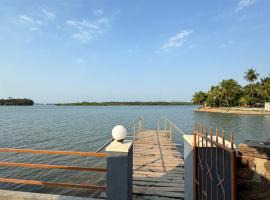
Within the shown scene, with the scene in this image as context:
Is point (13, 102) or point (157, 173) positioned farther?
point (13, 102)

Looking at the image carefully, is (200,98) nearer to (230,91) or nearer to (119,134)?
(230,91)

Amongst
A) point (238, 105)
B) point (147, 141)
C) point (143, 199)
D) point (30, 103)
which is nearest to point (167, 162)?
point (143, 199)

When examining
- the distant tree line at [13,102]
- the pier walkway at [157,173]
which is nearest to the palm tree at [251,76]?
the pier walkway at [157,173]

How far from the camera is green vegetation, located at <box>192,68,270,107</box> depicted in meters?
62.4

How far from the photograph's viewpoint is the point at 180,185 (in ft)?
16.0

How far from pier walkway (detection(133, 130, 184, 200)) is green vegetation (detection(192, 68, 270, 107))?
62687 mm

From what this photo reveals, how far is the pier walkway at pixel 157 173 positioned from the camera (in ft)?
14.6

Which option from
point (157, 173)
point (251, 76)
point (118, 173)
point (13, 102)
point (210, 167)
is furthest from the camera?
point (13, 102)

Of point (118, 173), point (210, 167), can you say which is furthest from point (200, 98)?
point (210, 167)

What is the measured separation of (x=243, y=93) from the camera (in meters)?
68.3

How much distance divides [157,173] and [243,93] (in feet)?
241

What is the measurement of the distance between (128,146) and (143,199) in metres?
1.73

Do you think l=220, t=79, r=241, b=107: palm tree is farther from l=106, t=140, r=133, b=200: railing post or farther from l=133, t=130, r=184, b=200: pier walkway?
l=106, t=140, r=133, b=200: railing post

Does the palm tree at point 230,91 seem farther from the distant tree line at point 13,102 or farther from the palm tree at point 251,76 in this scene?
the distant tree line at point 13,102
